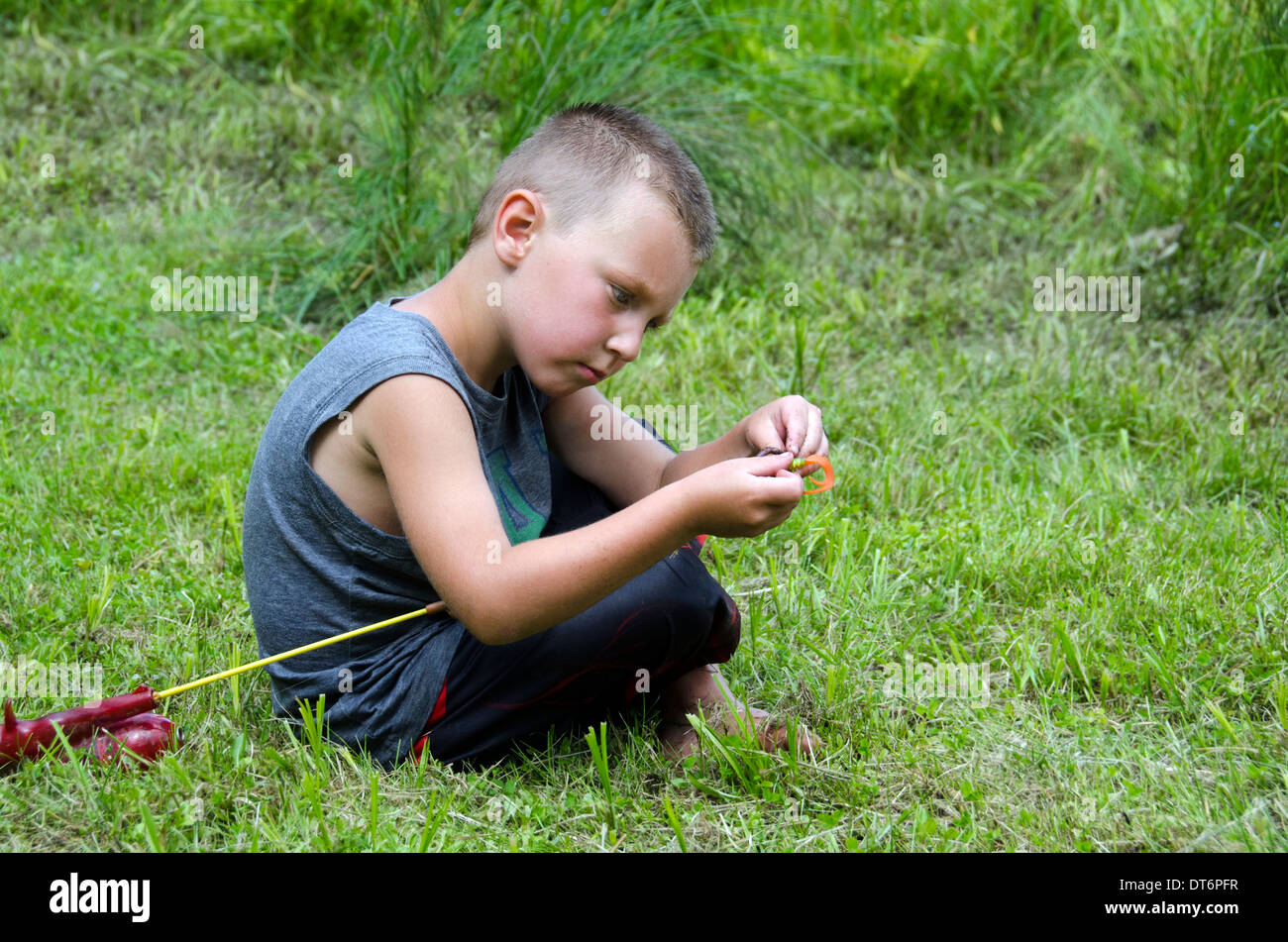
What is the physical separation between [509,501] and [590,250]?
48 centimetres

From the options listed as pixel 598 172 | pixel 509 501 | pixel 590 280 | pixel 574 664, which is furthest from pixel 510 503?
pixel 598 172

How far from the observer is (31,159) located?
4.57m

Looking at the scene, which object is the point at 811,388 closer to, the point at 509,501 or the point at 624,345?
the point at 509,501

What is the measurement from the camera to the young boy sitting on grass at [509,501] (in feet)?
5.61

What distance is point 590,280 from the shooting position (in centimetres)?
179

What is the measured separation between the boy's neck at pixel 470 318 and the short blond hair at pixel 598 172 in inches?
2.7

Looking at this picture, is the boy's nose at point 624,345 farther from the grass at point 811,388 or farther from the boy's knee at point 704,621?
the grass at point 811,388

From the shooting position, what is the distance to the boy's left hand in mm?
1977

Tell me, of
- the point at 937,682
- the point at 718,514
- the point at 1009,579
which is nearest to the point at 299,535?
the point at 718,514

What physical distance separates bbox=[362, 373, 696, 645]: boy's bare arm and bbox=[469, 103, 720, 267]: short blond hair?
34cm

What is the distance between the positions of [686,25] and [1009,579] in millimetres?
2575

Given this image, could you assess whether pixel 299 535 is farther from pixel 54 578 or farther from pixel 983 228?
pixel 983 228

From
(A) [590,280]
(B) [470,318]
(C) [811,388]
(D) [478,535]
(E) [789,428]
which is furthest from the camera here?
(C) [811,388]

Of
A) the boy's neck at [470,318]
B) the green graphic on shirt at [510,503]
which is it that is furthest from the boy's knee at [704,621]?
the boy's neck at [470,318]
